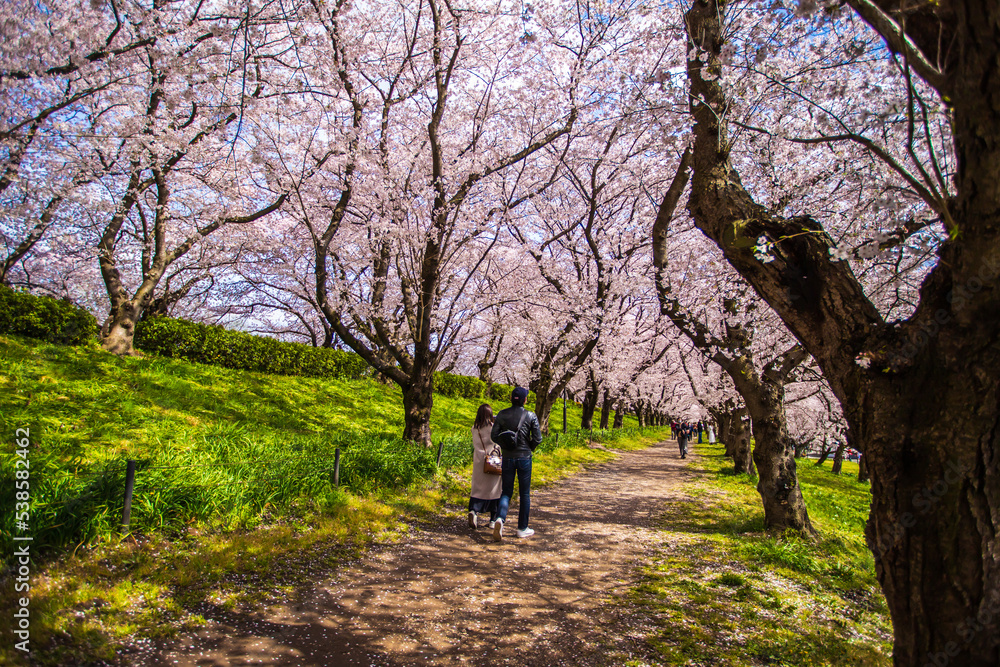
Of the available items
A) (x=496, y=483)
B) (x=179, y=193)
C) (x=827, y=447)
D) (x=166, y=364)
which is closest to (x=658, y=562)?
(x=496, y=483)

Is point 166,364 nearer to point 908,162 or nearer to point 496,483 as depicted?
point 496,483

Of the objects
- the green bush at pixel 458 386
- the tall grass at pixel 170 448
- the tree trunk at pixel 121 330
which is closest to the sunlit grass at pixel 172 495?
the tall grass at pixel 170 448

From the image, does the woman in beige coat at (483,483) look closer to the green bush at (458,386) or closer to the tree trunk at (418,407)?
the tree trunk at (418,407)

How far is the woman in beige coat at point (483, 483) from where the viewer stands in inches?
266

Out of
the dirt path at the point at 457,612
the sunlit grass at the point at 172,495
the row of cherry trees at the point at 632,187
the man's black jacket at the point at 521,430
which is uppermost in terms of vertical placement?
the row of cherry trees at the point at 632,187

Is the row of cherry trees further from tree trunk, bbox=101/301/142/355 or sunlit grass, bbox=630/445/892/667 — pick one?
sunlit grass, bbox=630/445/892/667

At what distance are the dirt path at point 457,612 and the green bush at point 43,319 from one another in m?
9.48

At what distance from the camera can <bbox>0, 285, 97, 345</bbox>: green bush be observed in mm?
9812

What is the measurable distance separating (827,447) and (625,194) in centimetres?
3056

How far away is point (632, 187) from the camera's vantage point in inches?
552

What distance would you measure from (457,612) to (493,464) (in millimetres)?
2662

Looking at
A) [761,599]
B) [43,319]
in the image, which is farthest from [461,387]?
[761,599]

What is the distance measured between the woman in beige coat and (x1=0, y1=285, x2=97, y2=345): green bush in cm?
955

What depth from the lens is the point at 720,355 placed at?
24.7 ft
